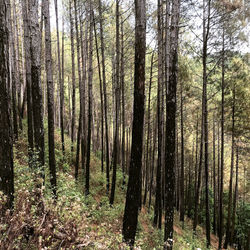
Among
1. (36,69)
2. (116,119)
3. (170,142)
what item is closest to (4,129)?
(36,69)

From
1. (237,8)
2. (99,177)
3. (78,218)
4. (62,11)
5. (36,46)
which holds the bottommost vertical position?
(99,177)

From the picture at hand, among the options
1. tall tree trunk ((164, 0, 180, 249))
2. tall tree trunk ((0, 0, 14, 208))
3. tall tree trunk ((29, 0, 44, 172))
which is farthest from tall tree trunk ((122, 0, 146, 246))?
tall tree trunk ((29, 0, 44, 172))

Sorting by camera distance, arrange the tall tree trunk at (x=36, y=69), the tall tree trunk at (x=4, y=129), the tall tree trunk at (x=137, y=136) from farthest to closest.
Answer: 1. the tall tree trunk at (x=36, y=69)
2. the tall tree trunk at (x=137, y=136)
3. the tall tree trunk at (x=4, y=129)

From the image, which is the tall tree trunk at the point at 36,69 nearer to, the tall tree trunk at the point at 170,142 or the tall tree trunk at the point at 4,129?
the tall tree trunk at the point at 4,129

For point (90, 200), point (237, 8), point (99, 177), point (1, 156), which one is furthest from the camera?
point (99, 177)

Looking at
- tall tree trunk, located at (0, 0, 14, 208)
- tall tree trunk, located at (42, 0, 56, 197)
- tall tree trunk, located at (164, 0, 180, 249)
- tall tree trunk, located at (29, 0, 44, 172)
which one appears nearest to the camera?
tall tree trunk, located at (0, 0, 14, 208)

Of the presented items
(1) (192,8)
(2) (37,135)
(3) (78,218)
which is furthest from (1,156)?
(1) (192,8)

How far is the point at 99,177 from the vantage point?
40.9 feet

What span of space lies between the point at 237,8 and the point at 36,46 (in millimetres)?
8195

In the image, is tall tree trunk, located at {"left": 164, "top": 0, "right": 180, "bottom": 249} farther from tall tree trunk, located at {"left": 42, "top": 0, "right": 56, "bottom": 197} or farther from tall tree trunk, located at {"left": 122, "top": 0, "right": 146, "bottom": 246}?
tall tree trunk, located at {"left": 42, "top": 0, "right": 56, "bottom": 197}

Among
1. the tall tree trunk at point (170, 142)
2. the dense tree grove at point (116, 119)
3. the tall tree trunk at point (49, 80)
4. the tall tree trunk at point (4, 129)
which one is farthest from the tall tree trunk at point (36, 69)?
the tall tree trunk at point (170, 142)

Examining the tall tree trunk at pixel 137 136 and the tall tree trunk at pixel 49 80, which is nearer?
the tall tree trunk at pixel 137 136

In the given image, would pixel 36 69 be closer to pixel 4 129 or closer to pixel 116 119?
pixel 4 129

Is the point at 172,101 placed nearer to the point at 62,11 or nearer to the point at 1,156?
the point at 1,156
